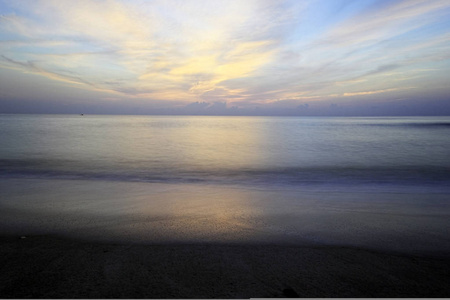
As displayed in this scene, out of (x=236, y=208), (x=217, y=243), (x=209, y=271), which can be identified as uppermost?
(x=209, y=271)

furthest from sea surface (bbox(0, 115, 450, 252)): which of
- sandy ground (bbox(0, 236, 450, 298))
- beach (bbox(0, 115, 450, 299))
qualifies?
sandy ground (bbox(0, 236, 450, 298))

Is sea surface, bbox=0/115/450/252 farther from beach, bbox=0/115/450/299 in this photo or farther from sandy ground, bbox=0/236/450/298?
sandy ground, bbox=0/236/450/298

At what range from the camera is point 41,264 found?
351 centimetres

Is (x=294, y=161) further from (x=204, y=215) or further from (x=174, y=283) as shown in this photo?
(x=174, y=283)

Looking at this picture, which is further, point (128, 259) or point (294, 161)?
point (294, 161)

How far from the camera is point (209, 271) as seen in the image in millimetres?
3383

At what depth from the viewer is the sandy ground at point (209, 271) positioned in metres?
2.97

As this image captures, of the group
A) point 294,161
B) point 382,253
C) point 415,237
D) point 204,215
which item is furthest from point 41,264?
point 294,161

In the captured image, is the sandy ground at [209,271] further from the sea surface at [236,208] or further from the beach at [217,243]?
the sea surface at [236,208]

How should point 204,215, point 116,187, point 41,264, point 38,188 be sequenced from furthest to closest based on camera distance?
point 116,187 → point 38,188 → point 204,215 → point 41,264

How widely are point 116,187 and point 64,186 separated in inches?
68.0

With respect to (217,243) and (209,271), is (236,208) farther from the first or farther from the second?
(209,271)

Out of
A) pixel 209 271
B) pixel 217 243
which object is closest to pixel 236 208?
Answer: pixel 217 243

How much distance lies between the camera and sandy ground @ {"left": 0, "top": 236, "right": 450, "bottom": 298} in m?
2.97
